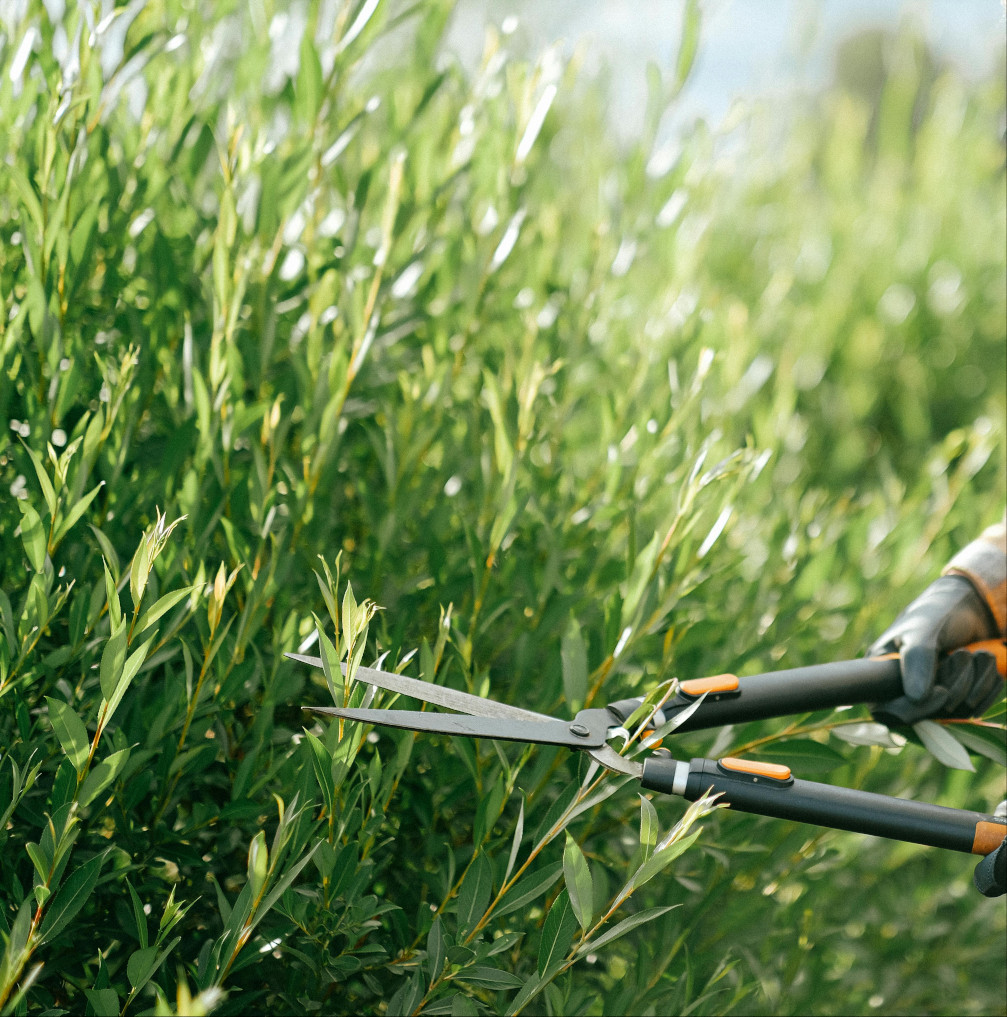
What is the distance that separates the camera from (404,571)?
1.49 m

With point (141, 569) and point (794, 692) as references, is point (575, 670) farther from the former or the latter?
point (141, 569)

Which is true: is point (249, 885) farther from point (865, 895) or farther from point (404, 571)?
point (865, 895)

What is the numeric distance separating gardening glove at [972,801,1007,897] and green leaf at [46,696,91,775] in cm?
103

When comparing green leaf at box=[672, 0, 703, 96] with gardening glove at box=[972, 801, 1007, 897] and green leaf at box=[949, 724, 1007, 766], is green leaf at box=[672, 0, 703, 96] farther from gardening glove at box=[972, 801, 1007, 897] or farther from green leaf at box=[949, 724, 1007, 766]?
gardening glove at box=[972, 801, 1007, 897]

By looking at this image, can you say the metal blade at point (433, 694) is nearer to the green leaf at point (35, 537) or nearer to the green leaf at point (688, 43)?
the green leaf at point (35, 537)

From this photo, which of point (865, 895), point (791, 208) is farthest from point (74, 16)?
point (791, 208)

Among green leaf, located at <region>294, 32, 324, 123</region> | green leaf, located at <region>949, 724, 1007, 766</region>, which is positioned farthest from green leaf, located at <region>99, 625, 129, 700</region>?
green leaf, located at <region>949, 724, 1007, 766</region>

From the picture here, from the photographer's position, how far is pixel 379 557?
4.66ft

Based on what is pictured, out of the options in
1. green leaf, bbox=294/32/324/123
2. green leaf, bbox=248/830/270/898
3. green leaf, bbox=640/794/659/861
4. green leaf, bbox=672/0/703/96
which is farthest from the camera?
green leaf, bbox=672/0/703/96

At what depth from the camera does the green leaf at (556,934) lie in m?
0.97

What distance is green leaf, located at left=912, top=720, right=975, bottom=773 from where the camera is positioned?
129cm

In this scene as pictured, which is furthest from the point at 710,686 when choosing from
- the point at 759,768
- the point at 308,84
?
the point at 308,84

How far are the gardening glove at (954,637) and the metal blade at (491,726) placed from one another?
531mm

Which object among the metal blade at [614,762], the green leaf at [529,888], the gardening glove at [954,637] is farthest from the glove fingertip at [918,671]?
the green leaf at [529,888]
